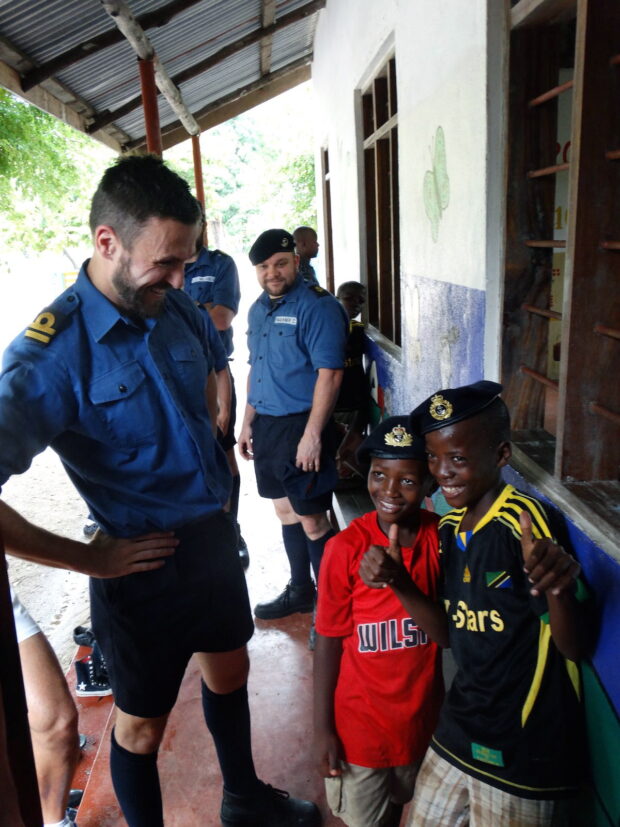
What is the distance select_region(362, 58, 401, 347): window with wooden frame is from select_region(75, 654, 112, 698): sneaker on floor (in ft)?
8.69

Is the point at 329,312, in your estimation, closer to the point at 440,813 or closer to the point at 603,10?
the point at 603,10

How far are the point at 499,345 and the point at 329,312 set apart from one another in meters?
1.24

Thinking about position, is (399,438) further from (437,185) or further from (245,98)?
(245,98)

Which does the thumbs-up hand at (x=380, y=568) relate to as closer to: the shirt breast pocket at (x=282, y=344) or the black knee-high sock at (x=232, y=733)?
the black knee-high sock at (x=232, y=733)

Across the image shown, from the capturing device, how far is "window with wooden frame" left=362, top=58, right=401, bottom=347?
4.05 metres

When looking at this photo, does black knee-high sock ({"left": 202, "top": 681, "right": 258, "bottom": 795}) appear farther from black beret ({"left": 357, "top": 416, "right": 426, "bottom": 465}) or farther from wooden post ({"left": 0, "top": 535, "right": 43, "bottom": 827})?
wooden post ({"left": 0, "top": 535, "right": 43, "bottom": 827})

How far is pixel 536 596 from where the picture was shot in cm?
133

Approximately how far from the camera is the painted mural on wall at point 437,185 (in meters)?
2.56

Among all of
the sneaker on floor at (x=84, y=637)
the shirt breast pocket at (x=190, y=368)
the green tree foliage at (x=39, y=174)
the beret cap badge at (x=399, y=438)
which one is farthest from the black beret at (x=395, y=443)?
the green tree foliage at (x=39, y=174)

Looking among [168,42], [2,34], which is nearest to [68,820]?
[2,34]

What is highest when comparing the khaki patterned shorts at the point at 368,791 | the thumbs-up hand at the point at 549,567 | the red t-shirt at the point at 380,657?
the thumbs-up hand at the point at 549,567

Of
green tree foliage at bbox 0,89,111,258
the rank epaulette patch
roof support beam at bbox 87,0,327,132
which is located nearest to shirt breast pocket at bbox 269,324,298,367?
the rank epaulette patch

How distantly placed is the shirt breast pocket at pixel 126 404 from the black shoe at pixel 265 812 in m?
1.30

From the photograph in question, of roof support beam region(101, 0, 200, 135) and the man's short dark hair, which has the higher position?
roof support beam region(101, 0, 200, 135)
